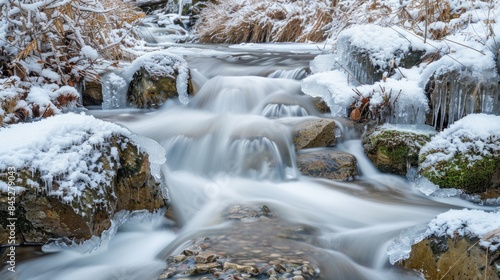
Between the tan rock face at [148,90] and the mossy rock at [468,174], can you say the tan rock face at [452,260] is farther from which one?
the tan rock face at [148,90]

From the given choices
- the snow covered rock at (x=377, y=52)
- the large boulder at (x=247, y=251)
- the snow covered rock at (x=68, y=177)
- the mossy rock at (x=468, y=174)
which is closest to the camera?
the large boulder at (x=247, y=251)

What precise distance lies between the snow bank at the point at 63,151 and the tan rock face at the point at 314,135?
1.72m

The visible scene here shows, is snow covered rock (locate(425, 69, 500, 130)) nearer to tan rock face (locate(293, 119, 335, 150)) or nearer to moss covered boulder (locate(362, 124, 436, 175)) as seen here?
moss covered boulder (locate(362, 124, 436, 175))

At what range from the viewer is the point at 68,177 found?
262 cm

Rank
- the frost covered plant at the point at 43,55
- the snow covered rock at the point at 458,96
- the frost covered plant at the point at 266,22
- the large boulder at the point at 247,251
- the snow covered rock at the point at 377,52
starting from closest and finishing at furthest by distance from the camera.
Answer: the large boulder at the point at 247,251 < the snow covered rock at the point at 458,96 < the frost covered plant at the point at 43,55 < the snow covered rock at the point at 377,52 < the frost covered plant at the point at 266,22

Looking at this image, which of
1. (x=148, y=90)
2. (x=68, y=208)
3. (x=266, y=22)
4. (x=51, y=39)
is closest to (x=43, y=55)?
(x=51, y=39)

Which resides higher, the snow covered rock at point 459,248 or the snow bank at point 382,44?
the snow bank at point 382,44

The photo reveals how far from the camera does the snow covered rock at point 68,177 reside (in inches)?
100

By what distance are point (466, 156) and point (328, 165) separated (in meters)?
1.11

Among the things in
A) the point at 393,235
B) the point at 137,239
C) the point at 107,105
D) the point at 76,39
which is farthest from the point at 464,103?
the point at 76,39

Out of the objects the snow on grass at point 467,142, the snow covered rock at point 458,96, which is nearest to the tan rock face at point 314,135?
the snow on grass at point 467,142

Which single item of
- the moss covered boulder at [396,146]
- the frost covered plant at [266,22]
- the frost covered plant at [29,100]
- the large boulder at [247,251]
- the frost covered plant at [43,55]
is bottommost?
the large boulder at [247,251]

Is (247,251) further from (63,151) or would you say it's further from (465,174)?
(465,174)

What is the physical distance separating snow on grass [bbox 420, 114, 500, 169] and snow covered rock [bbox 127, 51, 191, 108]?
271 centimetres
